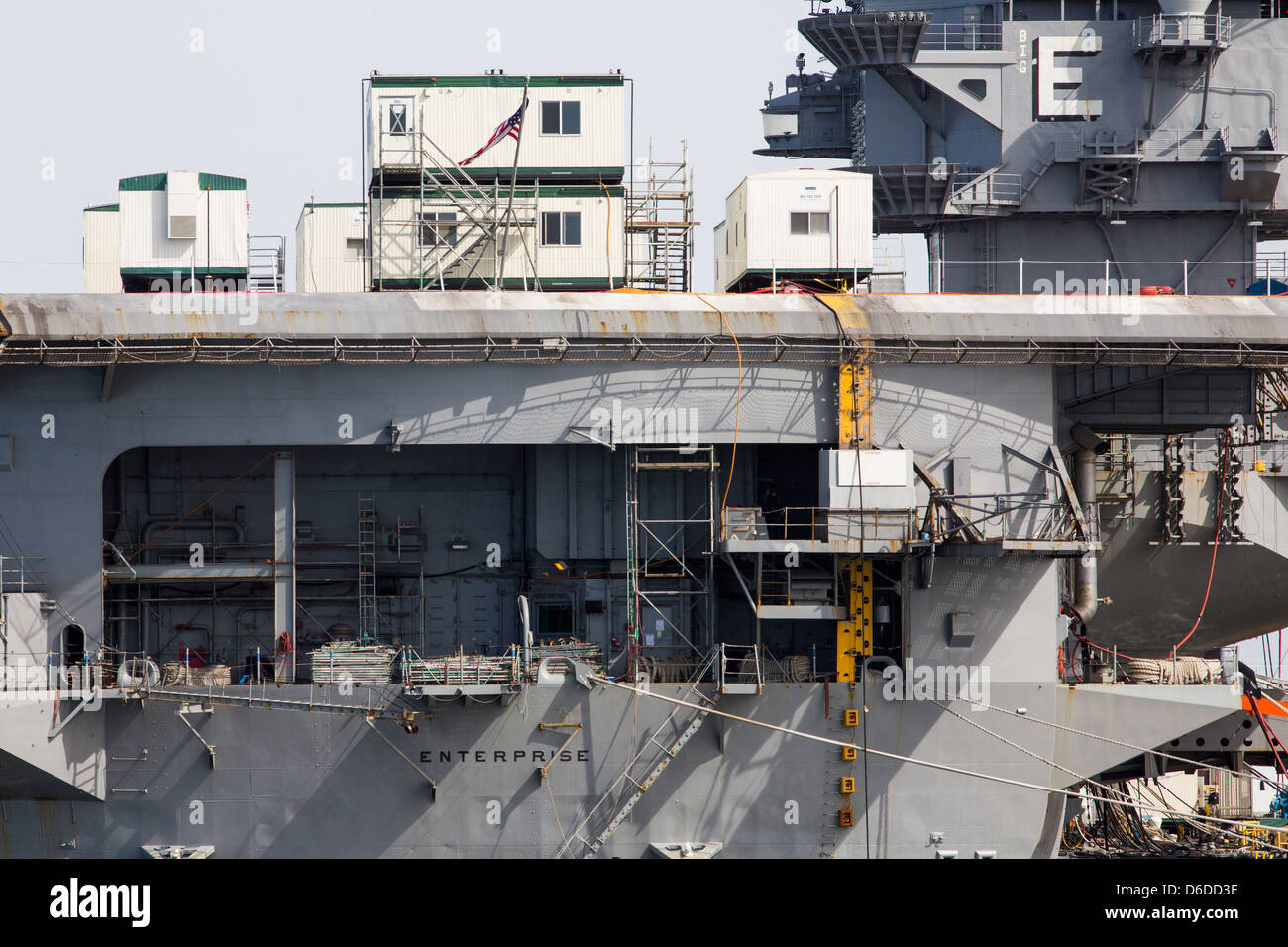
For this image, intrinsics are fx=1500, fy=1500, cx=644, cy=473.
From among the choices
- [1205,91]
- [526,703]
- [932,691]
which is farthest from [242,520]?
[1205,91]

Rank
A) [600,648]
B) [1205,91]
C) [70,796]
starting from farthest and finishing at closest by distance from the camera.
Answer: [1205,91], [600,648], [70,796]

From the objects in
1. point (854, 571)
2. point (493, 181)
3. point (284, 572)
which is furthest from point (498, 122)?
point (854, 571)

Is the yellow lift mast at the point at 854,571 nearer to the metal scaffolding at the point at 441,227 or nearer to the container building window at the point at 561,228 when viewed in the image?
the container building window at the point at 561,228

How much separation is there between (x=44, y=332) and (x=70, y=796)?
278 inches

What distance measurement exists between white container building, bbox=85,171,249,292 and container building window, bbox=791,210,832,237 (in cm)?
980

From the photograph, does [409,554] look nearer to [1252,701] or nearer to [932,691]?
[932,691]

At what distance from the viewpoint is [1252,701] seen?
27047 millimetres

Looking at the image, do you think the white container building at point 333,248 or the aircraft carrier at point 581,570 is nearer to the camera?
the aircraft carrier at point 581,570

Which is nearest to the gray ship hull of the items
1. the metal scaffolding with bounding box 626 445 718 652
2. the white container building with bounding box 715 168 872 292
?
the metal scaffolding with bounding box 626 445 718 652

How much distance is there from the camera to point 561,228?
87.9 feet

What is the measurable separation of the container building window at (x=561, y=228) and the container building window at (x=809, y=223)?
3.85m

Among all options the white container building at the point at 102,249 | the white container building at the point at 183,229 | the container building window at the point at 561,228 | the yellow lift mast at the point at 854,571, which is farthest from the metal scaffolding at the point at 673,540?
the white container building at the point at 102,249

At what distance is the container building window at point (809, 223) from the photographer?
2667cm
